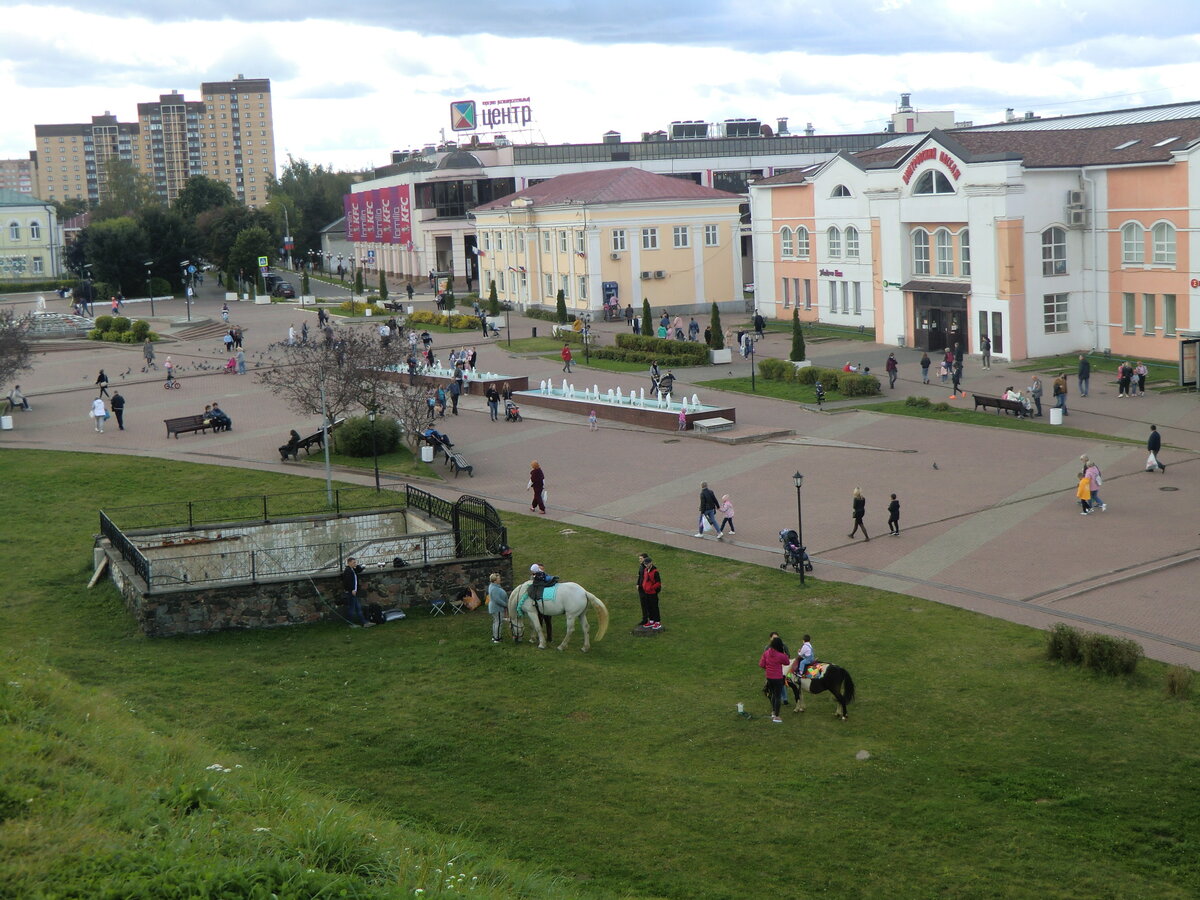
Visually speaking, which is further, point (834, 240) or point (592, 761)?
point (834, 240)

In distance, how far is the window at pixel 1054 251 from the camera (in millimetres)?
48875

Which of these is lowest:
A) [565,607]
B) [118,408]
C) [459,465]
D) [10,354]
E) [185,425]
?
[565,607]

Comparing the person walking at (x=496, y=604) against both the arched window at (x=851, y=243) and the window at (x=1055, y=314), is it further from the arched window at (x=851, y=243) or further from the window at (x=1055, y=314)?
the arched window at (x=851, y=243)

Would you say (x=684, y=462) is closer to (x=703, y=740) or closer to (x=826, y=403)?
(x=826, y=403)

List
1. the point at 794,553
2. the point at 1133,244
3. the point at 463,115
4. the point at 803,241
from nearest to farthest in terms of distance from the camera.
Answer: the point at 794,553 < the point at 1133,244 < the point at 803,241 < the point at 463,115

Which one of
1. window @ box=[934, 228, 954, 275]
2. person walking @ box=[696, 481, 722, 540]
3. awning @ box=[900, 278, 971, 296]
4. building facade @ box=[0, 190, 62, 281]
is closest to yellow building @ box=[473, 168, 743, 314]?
awning @ box=[900, 278, 971, 296]

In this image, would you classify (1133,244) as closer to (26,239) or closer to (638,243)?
(638,243)

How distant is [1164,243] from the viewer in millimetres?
45906

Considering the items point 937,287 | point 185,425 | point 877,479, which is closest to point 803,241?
point 937,287

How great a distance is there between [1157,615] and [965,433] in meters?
16.5

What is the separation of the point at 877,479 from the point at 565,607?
14371mm

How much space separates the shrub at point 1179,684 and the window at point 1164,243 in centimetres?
3360

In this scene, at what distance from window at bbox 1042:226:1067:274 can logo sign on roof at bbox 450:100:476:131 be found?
62338mm

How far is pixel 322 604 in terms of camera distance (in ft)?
65.4
